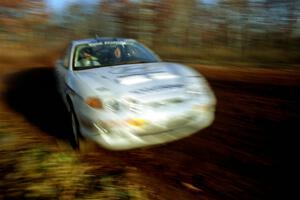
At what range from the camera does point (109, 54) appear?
642 centimetres

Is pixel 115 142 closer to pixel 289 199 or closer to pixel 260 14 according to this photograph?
pixel 289 199

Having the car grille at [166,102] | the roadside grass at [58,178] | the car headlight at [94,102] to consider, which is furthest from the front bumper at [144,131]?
the roadside grass at [58,178]

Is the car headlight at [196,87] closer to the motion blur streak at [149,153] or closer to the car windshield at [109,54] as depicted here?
the motion blur streak at [149,153]

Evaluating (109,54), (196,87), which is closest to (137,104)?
(196,87)

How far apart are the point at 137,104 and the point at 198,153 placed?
109 cm

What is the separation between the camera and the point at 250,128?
5930 millimetres

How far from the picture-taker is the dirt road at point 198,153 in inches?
158

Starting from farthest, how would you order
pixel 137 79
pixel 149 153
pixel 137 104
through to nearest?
pixel 149 153, pixel 137 79, pixel 137 104

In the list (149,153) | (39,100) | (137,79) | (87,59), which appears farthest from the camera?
(39,100)

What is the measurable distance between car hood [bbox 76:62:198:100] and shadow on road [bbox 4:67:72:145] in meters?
1.46

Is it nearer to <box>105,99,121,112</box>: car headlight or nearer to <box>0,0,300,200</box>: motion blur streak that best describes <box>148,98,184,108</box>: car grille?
<box>105,99,121,112</box>: car headlight

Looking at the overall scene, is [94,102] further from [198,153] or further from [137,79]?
[198,153]

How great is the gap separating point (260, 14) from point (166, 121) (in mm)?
21347

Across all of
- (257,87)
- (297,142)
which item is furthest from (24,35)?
(297,142)
